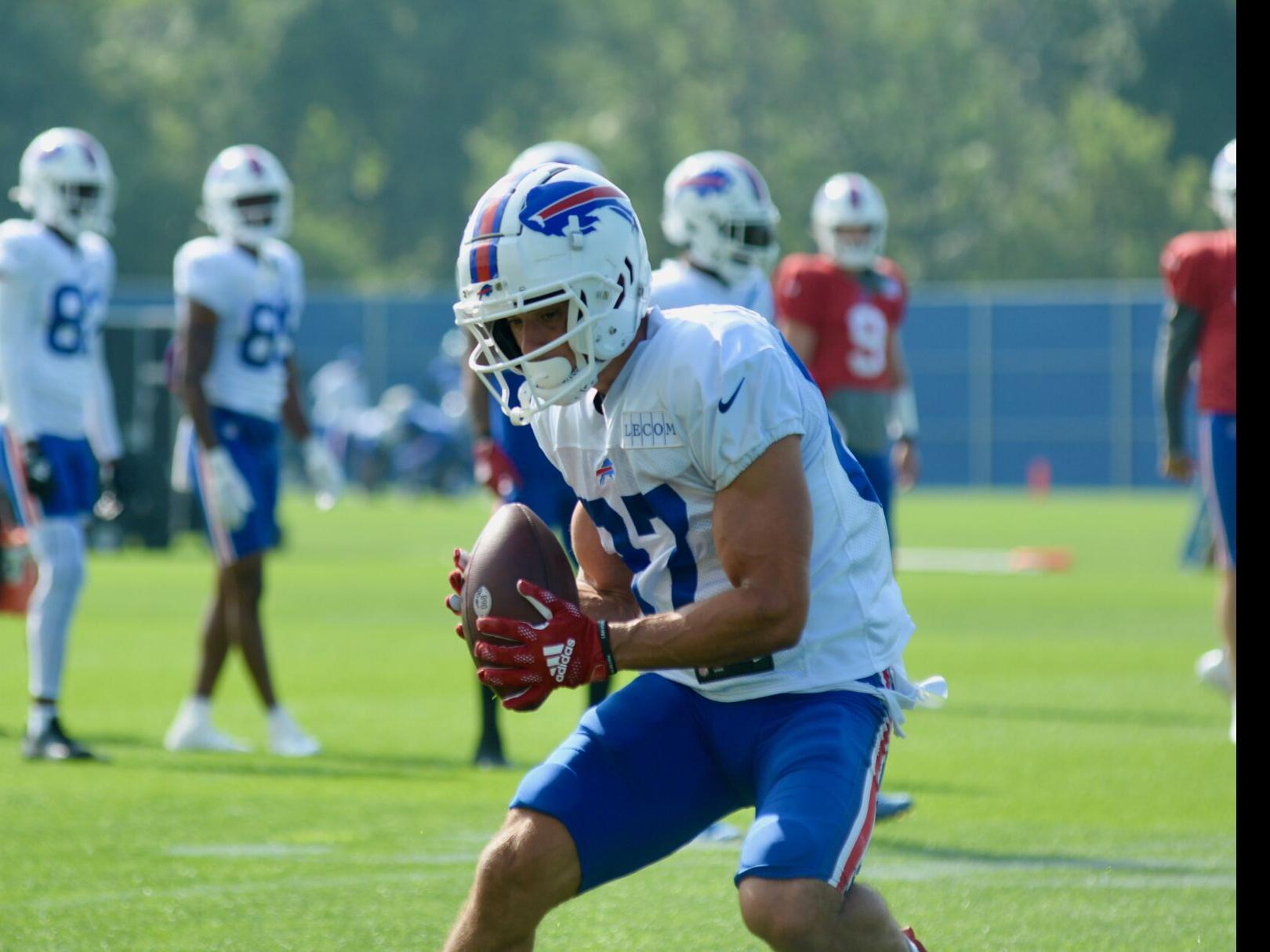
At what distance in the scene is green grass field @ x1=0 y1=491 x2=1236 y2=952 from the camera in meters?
5.13

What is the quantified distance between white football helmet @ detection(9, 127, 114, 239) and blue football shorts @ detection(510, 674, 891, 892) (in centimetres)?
473

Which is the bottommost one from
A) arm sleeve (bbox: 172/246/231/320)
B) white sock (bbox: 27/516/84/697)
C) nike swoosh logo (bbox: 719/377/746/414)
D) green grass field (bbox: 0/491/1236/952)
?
green grass field (bbox: 0/491/1236/952)

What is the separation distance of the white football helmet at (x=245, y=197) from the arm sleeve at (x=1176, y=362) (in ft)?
11.0

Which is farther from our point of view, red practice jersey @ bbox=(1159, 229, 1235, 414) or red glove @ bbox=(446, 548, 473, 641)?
red practice jersey @ bbox=(1159, 229, 1235, 414)

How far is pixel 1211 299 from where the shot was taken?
7.90 meters

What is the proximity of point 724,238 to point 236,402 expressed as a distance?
214cm

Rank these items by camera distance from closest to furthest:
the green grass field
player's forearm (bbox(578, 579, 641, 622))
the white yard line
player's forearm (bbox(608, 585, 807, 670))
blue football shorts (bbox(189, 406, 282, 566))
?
player's forearm (bbox(608, 585, 807, 670))
player's forearm (bbox(578, 579, 641, 622))
the green grass field
the white yard line
blue football shorts (bbox(189, 406, 282, 566))

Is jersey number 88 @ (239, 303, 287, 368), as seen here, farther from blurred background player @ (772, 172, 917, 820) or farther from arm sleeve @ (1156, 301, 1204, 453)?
arm sleeve @ (1156, 301, 1204, 453)

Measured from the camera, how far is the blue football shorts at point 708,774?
3557mm

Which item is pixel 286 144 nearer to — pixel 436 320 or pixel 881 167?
pixel 881 167

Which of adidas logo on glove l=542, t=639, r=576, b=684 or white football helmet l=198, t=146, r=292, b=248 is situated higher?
white football helmet l=198, t=146, r=292, b=248

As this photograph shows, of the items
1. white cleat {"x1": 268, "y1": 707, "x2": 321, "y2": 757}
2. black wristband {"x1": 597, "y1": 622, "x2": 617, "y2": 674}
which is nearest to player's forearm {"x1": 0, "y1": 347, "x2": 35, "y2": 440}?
white cleat {"x1": 268, "y1": 707, "x2": 321, "y2": 757}
